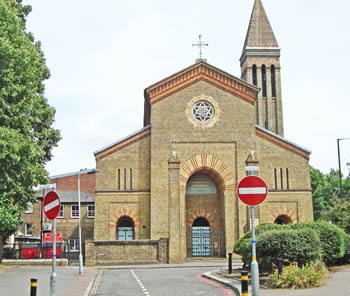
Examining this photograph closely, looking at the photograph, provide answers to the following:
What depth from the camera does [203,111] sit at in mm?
34531

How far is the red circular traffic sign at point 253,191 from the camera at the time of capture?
1112 cm

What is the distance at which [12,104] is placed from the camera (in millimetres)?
19719

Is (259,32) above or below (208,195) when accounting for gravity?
above

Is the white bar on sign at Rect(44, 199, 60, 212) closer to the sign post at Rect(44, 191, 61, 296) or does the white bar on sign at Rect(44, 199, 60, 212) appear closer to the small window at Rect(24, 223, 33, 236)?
the sign post at Rect(44, 191, 61, 296)

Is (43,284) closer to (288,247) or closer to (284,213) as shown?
(288,247)

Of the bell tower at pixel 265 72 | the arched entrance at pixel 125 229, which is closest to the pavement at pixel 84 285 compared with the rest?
the arched entrance at pixel 125 229

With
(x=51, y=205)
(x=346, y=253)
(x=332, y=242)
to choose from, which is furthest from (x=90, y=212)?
(x=51, y=205)

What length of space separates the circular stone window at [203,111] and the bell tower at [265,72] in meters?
18.0

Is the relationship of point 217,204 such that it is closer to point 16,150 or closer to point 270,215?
point 270,215

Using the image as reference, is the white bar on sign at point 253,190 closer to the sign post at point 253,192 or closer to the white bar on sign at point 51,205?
the sign post at point 253,192

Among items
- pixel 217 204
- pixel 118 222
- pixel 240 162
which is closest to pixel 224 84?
pixel 240 162

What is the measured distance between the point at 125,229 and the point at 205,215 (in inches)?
249

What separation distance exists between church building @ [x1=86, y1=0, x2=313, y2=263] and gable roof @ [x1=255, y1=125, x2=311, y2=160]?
8cm

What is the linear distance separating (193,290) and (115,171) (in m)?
19.5
